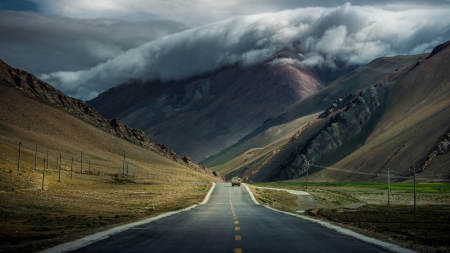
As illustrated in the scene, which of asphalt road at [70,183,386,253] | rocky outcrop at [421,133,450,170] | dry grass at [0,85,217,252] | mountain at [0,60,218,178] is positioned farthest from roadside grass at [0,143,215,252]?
rocky outcrop at [421,133,450,170]

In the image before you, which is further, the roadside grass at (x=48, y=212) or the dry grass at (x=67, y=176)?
the dry grass at (x=67, y=176)

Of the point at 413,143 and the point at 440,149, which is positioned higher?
the point at 413,143

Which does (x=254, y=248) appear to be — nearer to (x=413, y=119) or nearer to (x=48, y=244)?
(x=48, y=244)

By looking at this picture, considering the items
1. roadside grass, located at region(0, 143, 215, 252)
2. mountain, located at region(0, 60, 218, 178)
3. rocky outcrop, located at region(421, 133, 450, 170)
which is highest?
mountain, located at region(0, 60, 218, 178)

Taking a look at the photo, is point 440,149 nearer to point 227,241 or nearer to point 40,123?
point 40,123

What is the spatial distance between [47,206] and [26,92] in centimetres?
15822

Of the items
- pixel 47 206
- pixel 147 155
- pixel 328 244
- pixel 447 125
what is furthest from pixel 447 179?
pixel 328 244

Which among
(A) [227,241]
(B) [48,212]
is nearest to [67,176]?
(B) [48,212]

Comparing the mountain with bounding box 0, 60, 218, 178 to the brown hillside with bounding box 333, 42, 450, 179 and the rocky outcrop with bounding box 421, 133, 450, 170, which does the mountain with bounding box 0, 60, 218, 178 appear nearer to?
the brown hillside with bounding box 333, 42, 450, 179

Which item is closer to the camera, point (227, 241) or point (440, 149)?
point (227, 241)

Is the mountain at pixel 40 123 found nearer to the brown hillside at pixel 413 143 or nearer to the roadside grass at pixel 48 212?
the roadside grass at pixel 48 212

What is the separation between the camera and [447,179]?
138 m

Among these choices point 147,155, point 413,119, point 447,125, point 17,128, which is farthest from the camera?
point 147,155

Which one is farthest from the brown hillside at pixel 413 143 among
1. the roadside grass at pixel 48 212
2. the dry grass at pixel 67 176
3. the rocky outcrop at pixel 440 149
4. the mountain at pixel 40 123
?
the roadside grass at pixel 48 212
